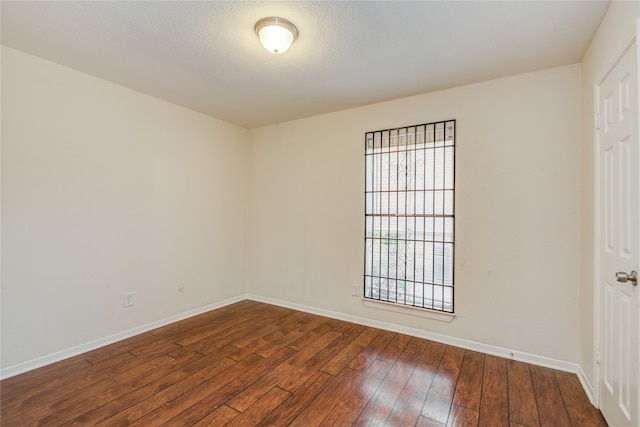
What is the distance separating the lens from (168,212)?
3361 mm

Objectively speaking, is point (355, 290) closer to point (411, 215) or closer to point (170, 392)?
point (411, 215)

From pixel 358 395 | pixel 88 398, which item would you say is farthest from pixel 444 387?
pixel 88 398

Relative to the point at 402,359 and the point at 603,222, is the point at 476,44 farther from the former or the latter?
the point at 402,359

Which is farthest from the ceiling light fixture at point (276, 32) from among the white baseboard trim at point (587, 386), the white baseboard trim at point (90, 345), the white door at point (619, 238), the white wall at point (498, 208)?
the white baseboard trim at point (587, 386)

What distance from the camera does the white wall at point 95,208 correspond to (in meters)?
2.29

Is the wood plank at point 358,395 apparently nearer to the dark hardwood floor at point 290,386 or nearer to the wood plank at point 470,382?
the dark hardwood floor at point 290,386

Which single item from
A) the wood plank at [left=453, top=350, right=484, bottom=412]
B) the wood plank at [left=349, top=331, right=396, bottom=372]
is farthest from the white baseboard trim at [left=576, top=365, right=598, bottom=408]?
the wood plank at [left=349, top=331, right=396, bottom=372]

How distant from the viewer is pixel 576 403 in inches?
76.9

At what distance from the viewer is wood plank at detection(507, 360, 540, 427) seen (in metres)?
1.81

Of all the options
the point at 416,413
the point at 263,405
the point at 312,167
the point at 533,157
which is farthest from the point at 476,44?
the point at 263,405

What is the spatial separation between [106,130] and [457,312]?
3786 mm

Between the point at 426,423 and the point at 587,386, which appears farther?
the point at 587,386

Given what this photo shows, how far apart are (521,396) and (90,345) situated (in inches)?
139

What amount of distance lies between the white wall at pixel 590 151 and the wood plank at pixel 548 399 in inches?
9.2
